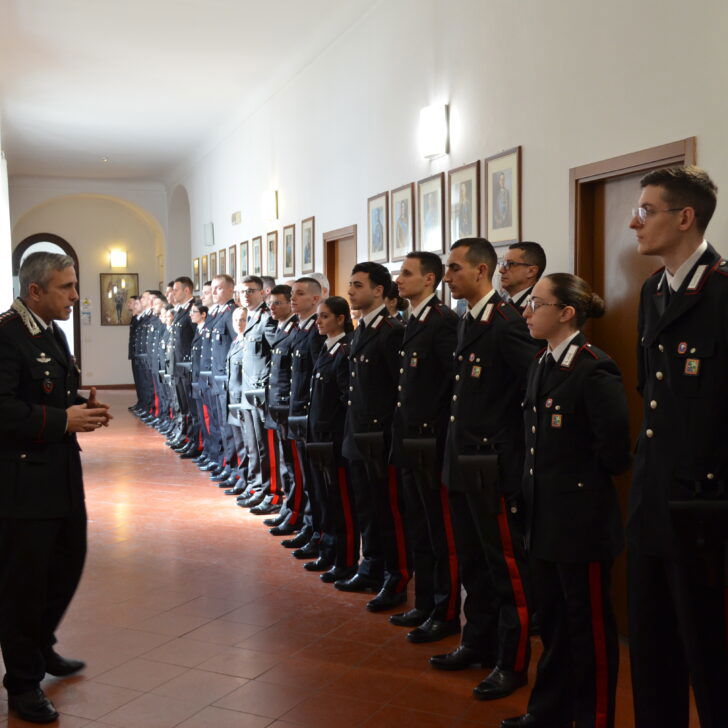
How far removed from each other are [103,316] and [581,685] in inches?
673

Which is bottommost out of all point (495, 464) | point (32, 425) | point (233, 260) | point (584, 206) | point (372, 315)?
point (495, 464)

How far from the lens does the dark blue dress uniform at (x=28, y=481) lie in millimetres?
3182

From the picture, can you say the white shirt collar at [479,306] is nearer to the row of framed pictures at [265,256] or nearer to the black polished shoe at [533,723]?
the black polished shoe at [533,723]

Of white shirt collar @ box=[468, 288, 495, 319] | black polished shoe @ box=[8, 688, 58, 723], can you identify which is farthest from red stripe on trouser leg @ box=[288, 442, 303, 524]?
black polished shoe @ box=[8, 688, 58, 723]

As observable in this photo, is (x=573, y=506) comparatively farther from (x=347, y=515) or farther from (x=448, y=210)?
(x=448, y=210)

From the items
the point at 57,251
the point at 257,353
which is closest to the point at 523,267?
the point at 257,353

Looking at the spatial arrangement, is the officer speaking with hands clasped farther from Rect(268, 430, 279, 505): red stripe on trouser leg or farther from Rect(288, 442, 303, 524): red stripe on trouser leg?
Rect(268, 430, 279, 505): red stripe on trouser leg

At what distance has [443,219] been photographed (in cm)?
573

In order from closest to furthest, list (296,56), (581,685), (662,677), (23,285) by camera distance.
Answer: (662,677)
(581,685)
(23,285)
(296,56)

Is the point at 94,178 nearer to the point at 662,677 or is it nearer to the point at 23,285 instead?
the point at 23,285

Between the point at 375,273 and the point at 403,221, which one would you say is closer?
the point at 375,273

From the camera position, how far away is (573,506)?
2.78 metres

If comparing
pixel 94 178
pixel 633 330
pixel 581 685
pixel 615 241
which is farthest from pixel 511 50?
pixel 94 178

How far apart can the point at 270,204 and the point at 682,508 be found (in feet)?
27.7
